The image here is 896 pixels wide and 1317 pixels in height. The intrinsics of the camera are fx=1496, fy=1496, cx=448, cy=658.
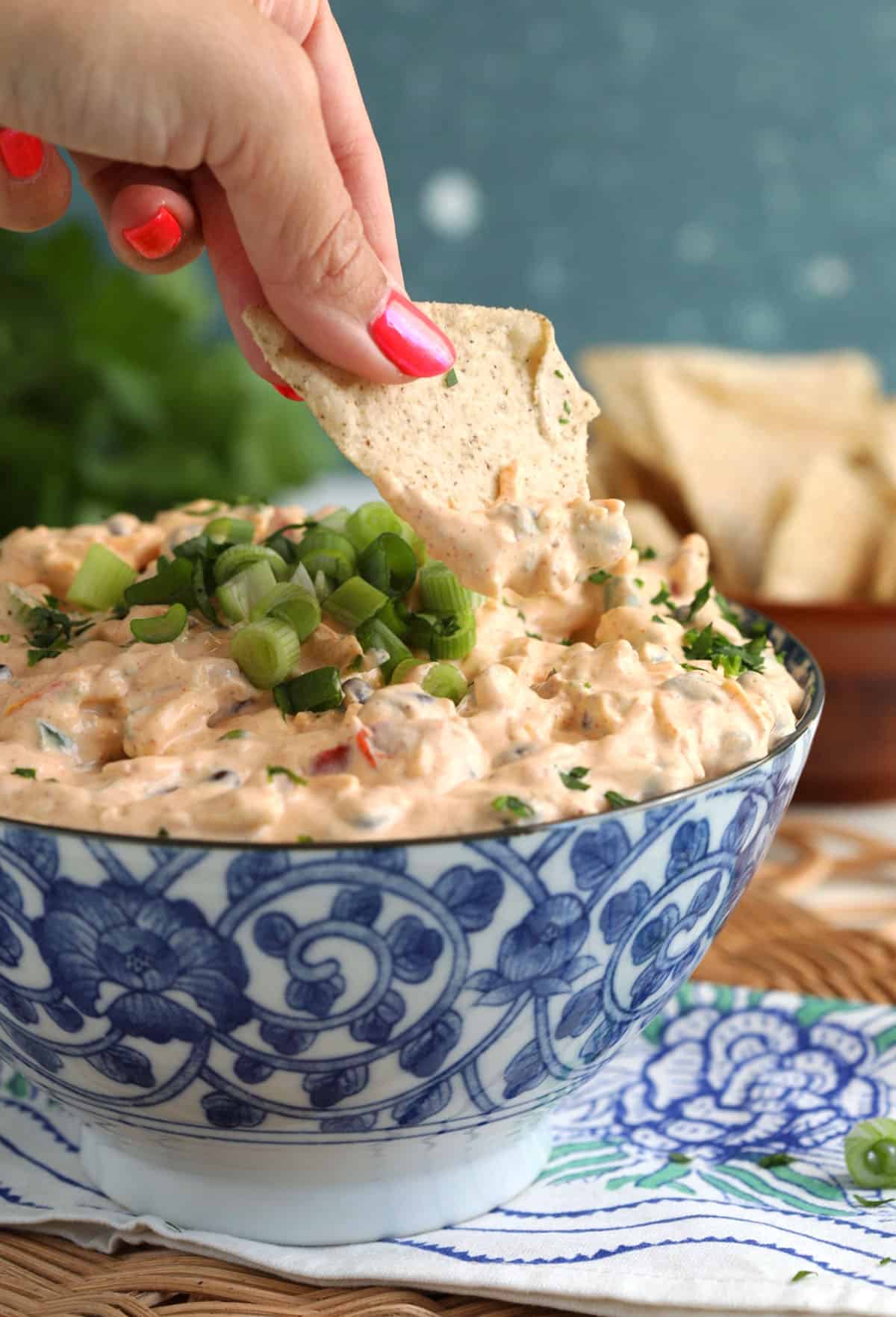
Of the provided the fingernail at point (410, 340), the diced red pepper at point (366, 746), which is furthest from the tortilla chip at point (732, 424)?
the diced red pepper at point (366, 746)

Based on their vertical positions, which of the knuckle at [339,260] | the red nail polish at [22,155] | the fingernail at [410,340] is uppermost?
the red nail polish at [22,155]

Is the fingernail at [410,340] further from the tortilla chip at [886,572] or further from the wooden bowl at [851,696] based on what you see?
the tortilla chip at [886,572]

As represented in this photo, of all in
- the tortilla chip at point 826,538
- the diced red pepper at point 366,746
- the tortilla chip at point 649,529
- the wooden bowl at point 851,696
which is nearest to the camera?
the diced red pepper at point 366,746

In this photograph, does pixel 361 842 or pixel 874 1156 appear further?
pixel 874 1156

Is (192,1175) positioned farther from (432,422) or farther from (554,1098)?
(432,422)

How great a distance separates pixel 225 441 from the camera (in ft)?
20.9

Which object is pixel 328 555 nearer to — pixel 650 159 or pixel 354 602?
pixel 354 602

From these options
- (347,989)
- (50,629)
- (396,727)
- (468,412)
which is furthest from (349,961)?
(468,412)

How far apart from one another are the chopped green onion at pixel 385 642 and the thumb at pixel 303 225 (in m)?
0.35

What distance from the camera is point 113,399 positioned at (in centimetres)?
614

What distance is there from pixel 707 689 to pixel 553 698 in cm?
21

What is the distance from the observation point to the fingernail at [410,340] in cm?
208

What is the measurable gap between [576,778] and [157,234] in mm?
1215

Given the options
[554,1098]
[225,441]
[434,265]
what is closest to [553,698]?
[554,1098]
